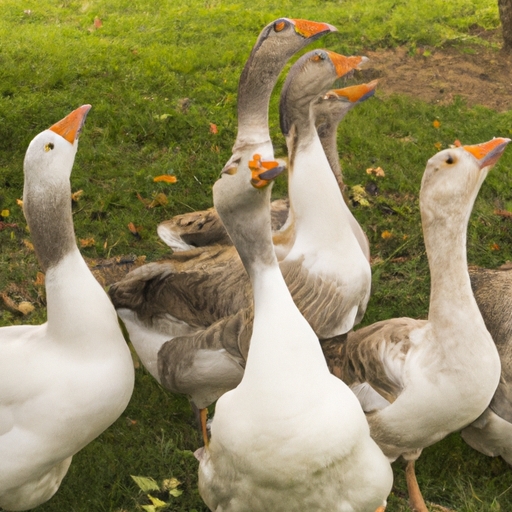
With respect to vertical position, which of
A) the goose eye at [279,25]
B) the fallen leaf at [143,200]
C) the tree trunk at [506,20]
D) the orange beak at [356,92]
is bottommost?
the fallen leaf at [143,200]

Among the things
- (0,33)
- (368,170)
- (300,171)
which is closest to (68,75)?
(0,33)

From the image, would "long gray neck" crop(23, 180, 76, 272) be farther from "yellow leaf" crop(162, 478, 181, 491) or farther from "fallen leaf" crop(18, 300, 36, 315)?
"fallen leaf" crop(18, 300, 36, 315)

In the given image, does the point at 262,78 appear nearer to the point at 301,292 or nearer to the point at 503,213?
the point at 301,292

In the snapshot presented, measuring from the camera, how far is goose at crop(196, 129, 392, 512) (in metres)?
3.13

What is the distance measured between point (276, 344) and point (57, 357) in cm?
107

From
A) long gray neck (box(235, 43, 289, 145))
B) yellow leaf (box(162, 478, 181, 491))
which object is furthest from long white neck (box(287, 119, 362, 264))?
yellow leaf (box(162, 478, 181, 491))

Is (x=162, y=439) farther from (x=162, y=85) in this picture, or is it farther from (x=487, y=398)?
(x=162, y=85)

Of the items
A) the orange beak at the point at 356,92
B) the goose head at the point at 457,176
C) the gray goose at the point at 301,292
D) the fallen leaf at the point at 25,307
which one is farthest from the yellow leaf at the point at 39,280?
the goose head at the point at 457,176

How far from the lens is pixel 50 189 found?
3.52 meters

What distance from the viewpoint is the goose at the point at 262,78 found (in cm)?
486

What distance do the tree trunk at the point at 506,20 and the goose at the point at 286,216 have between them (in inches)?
171

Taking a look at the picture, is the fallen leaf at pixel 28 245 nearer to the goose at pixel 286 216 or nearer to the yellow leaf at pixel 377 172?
the goose at pixel 286 216

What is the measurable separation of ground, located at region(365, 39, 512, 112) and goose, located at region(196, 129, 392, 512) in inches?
214

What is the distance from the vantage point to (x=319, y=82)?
470 cm
